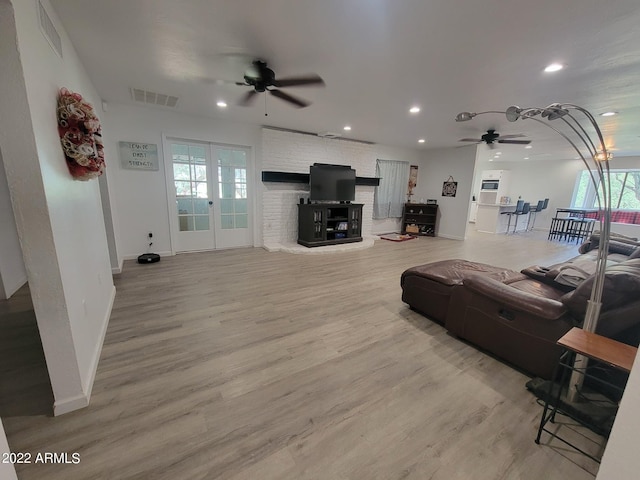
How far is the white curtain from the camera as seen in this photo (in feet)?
23.9

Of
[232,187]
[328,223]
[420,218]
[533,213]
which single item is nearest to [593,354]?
[328,223]

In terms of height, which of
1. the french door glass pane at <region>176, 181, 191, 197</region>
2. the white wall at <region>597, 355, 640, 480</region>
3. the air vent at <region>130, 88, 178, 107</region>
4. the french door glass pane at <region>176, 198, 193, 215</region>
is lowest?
the white wall at <region>597, 355, 640, 480</region>

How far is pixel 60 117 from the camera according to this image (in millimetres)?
1720

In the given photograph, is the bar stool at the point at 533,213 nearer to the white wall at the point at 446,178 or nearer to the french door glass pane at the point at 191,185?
the white wall at the point at 446,178

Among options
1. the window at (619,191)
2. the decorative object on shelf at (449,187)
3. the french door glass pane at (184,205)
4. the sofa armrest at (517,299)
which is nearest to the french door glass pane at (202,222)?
the french door glass pane at (184,205)

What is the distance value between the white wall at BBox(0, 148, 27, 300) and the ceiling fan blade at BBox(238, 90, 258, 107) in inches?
113

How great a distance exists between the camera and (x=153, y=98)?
12.2ft

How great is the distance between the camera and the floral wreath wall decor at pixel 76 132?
5.69 feet

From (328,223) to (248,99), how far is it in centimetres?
312

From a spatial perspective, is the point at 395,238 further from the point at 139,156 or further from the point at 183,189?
the point at 139,156

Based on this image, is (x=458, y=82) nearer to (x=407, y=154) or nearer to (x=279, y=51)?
(x=279, y=51)

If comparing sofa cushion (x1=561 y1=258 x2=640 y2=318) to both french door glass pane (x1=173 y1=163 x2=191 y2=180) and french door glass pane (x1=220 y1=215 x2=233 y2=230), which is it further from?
french door glass pane (x1=173 y1=163 x2=191 y2=180)

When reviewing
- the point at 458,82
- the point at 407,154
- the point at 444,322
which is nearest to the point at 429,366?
the point at 444,322

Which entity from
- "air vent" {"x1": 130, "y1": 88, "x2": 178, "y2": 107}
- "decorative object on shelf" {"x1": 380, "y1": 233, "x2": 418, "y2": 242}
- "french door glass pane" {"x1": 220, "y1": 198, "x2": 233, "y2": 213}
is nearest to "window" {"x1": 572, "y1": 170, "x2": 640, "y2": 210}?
"decorative object on shelf" {"x1": 380, "y1": 233, "x2": 418, "y2": 242}
